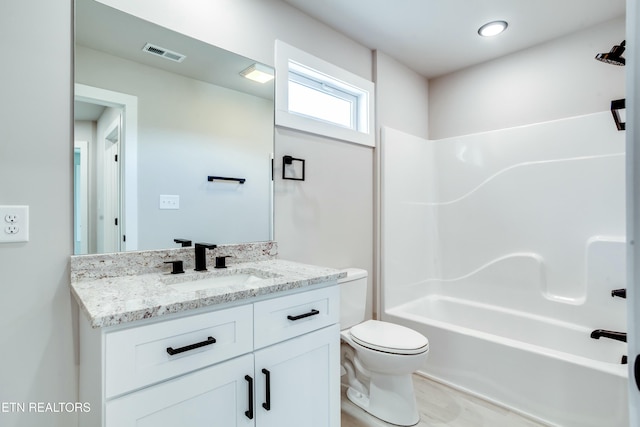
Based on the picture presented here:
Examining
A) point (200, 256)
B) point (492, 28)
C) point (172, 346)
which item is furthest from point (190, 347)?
point (492, 28)

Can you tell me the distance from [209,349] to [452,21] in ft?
7.83

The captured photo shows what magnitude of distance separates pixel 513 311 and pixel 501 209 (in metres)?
0.80

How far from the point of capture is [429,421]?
186 centimetres

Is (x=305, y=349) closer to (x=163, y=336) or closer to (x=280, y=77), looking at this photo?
(x=163, y=336)

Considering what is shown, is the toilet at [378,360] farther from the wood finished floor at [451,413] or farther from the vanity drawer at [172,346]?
the vanity drawer at [172,346]

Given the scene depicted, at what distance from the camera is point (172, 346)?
3.13 feet

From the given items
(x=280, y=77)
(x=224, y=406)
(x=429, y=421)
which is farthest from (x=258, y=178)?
(x=429, y=421)

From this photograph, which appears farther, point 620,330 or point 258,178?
point 620,330

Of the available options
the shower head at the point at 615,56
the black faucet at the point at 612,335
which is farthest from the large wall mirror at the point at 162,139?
the black faucet at the point at 612,335

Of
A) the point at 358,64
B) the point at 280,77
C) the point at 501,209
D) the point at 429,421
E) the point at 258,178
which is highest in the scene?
the point at 358,64

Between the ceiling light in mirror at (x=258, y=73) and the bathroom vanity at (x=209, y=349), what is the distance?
107 centimetres

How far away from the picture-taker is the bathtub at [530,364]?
66.9 inches

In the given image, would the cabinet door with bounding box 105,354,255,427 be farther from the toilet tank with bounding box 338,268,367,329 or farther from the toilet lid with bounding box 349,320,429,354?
the toilet tank with bounding box 338,268,367,329

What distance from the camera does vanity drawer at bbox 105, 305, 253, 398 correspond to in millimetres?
865
